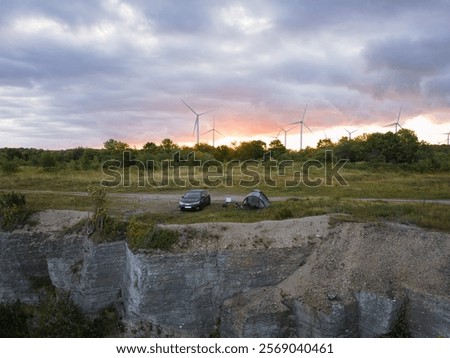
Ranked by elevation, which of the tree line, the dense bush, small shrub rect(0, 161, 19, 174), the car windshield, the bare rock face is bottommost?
the dense bush

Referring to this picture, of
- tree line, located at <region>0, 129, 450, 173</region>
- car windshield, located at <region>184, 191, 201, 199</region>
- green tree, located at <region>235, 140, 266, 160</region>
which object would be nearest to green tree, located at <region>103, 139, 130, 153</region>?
tree line, located at <region>0, 129, 450, 173</region>

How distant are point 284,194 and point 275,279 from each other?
Result: 18.4m

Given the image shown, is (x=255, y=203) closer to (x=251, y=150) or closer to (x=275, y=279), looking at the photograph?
(x=275, y=279)

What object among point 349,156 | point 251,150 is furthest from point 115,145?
point 349,156

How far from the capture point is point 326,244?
22.4m

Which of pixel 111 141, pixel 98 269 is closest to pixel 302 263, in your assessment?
pixel 98 269

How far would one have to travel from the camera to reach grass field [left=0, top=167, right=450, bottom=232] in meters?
25.9

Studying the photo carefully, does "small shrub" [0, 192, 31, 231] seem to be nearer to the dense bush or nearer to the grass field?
the grass field

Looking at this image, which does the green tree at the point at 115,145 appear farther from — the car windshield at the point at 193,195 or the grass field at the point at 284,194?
the car windshield at the point at 193,195

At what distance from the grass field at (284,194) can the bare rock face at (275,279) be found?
2.84 m

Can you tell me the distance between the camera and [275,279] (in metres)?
22.0

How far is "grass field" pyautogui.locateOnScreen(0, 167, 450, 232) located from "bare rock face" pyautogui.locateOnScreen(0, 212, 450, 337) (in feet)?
9.32

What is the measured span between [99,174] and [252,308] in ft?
134

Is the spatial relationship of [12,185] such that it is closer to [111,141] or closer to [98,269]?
[98,269]
